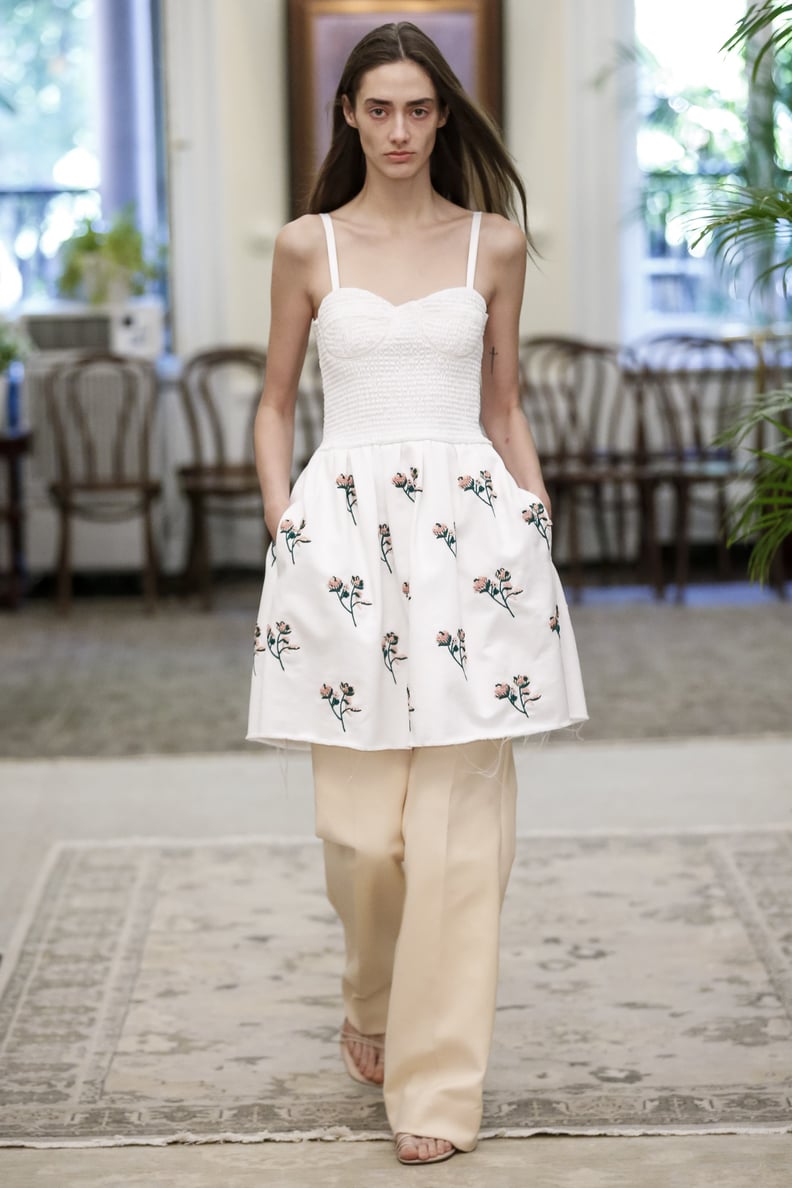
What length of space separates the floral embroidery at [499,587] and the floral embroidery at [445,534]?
0.06 m

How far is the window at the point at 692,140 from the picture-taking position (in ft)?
23.1

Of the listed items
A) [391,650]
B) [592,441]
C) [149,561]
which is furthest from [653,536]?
[391,650]

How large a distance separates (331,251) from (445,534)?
432mm

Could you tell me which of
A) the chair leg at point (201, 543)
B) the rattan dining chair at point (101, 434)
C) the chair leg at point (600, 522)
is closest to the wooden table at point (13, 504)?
the rattan dining chair at point (101, 434)

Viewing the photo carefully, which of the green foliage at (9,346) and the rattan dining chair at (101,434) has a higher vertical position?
the green foliage at (9,346)

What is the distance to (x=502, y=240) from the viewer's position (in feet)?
7.72

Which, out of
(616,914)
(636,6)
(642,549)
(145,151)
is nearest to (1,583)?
(145,151)

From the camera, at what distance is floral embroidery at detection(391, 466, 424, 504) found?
88.8 inches

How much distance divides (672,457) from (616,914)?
418cm

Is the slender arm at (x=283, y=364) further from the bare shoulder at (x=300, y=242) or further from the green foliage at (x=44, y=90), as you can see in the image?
the green foliage at (x=44, y=90)

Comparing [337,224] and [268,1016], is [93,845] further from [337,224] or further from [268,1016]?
[337,224]

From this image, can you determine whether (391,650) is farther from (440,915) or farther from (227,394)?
(227,394)

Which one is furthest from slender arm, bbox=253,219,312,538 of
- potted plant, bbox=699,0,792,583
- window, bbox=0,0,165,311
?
window, bbox=0,0,165,311

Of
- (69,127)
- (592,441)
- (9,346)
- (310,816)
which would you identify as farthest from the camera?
(69,127)
